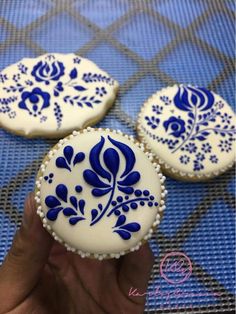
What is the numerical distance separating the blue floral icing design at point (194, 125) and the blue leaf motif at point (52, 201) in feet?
1.77

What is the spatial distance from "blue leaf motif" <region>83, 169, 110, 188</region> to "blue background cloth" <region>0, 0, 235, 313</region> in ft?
1.41

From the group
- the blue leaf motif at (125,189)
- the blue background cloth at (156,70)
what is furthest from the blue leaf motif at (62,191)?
the blue background cloth at (156,70)

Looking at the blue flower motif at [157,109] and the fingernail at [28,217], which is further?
the blue flower motif at [157,109]

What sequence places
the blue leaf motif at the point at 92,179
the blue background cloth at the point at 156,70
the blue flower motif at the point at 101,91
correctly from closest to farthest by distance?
1. the blue leaf motif at the point at 92,179
2. the blue background cloth at the point at 156,70
3. the blue flower motif at the point at 101,91

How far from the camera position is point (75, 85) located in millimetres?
1313

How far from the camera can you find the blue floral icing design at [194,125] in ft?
3.91

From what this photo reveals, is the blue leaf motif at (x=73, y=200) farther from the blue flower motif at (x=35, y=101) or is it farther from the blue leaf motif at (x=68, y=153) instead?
the blue flower motif at (x=35, y=101)

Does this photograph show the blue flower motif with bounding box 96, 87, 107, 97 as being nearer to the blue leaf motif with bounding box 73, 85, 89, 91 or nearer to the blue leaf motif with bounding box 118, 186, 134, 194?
the blue leaf motif with bounding box 73, 85, 89, 91

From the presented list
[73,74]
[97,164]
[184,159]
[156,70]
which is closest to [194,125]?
[184,159]

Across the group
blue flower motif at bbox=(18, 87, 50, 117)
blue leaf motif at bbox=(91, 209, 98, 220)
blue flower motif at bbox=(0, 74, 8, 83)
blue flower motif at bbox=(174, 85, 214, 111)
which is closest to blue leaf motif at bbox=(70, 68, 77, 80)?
blue flower motif at bbox=(18, 87, 50, 117)

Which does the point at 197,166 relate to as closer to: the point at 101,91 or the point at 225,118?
the point at 225,118

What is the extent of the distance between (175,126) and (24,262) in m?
0.67

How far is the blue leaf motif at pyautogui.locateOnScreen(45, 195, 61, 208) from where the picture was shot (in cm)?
74

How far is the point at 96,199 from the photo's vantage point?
2.42 feet
